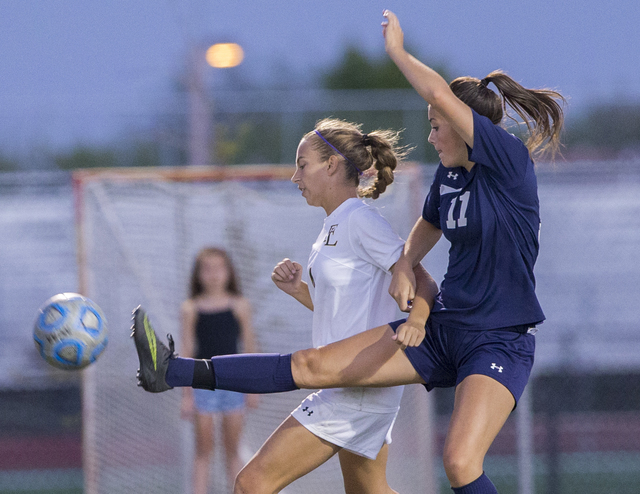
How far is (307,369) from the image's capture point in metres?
2.97

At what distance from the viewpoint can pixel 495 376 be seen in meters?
2.73

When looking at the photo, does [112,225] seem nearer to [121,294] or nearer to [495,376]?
[121,294]

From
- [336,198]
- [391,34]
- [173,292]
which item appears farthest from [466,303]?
[173,292]

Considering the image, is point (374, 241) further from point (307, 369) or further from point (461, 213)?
point (307, 369)

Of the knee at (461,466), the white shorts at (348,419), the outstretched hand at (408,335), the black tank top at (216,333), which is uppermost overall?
the outstretched hand at (408,335)

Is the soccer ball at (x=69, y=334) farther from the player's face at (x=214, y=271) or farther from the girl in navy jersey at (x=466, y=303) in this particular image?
the player's face at (x=214, y=271)

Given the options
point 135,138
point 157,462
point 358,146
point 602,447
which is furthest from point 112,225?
point 135,138

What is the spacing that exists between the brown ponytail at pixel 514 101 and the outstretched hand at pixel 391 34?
39 cm

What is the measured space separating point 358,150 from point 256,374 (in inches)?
→ 40.1

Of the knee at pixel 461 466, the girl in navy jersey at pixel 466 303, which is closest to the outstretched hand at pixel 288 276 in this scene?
the girl in navy jersey at pixel 466 303

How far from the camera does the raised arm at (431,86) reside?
2.65 metres

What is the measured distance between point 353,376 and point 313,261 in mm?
507

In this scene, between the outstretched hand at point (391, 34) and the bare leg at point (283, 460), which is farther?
the bare leg at point (283, 460)

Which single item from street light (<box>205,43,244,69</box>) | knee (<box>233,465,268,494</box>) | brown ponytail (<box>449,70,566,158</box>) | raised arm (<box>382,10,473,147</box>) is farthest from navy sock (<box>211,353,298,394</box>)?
→ street light (<box>205,43,244,69</box>)
